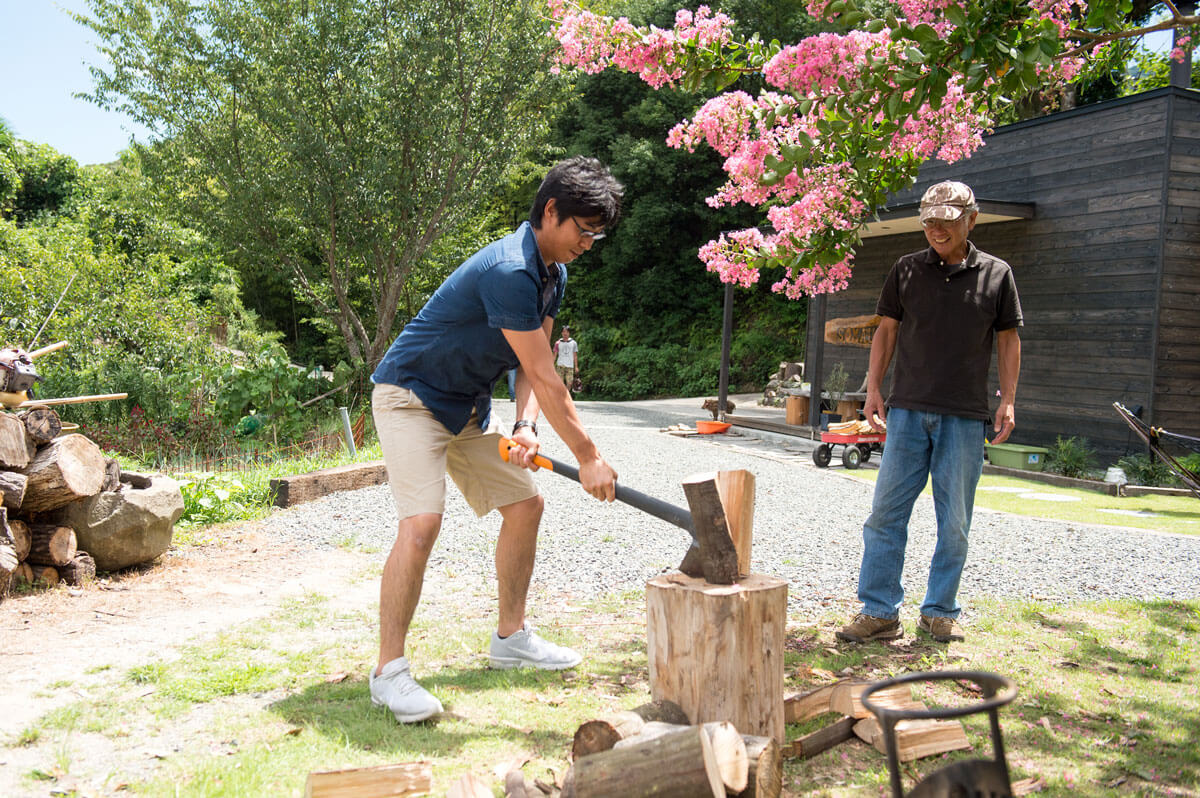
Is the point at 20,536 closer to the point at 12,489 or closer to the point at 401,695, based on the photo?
the point at 12,489

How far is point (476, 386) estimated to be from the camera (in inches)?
113

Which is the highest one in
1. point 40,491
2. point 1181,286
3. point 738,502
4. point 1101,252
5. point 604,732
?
point 1101,252

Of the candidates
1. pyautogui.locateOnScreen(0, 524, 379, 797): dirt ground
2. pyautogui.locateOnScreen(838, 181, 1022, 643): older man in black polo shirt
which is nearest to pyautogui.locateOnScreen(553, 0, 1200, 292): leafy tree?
pyautogui.locateOnScreen(838, 181, 1022, 643): older man in black polo shirt

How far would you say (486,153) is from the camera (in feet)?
38.5

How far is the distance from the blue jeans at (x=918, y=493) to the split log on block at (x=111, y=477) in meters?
3.75

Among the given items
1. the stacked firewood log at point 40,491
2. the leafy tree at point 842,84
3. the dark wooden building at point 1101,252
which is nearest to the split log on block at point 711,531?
the leafy tree at point 842,84

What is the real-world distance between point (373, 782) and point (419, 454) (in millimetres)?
1024

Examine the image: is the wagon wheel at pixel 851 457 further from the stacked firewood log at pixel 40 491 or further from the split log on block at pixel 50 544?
the split log on block at pixel 50 544

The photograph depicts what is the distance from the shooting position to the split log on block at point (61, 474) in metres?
4.21

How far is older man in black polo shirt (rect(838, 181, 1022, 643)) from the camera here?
3.39 meters

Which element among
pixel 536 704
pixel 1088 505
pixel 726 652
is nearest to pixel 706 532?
pixel 726 652

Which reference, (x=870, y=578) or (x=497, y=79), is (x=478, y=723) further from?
(x=497, y=79)

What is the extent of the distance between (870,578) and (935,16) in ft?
7.90

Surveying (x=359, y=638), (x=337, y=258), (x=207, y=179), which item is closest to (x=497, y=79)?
(x=337, y=258)
